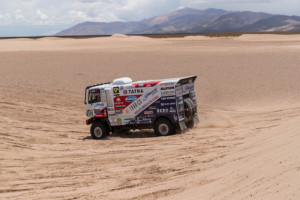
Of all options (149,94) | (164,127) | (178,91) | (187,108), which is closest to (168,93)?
(178,91)

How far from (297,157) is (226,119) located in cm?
1285

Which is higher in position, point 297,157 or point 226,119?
point 297,157

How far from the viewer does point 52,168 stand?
48.8 feet

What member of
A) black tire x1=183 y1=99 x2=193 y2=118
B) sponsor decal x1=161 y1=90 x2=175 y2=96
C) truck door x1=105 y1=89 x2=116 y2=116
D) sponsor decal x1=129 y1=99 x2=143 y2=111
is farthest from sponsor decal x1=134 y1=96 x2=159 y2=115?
black tire x1=183 y1=99 x2=193 y2=118

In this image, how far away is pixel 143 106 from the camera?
65.6 ft

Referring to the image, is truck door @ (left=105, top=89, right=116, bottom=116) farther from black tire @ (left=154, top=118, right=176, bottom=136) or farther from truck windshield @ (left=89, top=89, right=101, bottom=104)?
black tire @ (left=154, top=118, right=176, bottom=136)

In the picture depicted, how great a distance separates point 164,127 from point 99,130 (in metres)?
3.20

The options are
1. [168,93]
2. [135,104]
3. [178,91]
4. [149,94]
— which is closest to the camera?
[168,93]

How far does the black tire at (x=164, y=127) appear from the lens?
64.6ft

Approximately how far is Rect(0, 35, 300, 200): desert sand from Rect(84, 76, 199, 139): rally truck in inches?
25.4

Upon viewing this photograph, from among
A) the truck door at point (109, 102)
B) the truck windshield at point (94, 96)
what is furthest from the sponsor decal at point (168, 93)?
the truck windshield at point (94, 96)

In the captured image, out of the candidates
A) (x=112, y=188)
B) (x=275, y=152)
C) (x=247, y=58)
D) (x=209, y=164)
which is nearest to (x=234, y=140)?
(x=209, y=164)

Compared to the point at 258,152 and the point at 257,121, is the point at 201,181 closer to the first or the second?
the point at 258,152

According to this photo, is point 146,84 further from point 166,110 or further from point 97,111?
point 97,111
